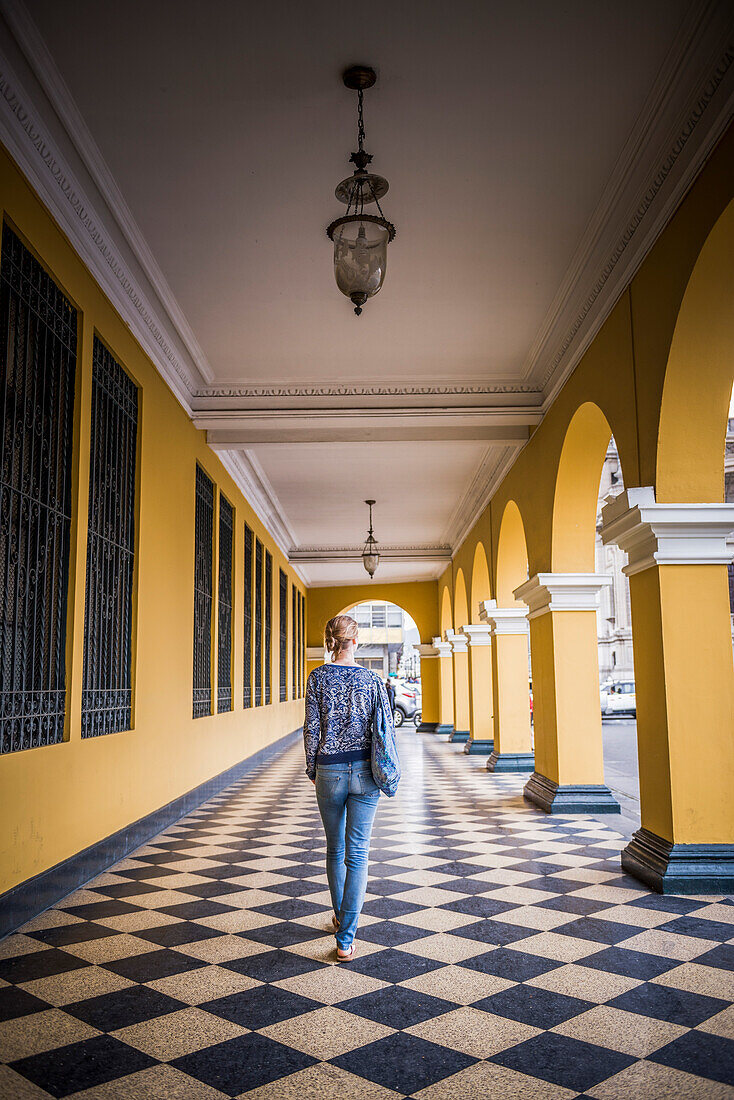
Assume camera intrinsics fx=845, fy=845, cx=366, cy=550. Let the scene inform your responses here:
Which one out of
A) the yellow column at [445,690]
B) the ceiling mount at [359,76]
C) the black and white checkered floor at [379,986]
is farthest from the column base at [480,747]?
the ceiling mount at [359,76]

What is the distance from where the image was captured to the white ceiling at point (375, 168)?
395 cm

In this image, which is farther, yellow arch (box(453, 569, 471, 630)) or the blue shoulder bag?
yellow arch (box(453, 569, 471, 630))

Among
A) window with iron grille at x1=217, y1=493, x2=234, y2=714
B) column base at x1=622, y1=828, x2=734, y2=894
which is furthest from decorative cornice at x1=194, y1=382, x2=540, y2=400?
column base at x1=622, y1=828, x2=734, y2=894

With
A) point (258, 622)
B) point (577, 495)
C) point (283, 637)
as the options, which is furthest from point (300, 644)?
point (577, 495)

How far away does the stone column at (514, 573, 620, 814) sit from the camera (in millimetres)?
7934

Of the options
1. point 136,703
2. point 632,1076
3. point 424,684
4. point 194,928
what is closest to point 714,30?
point 632,1076

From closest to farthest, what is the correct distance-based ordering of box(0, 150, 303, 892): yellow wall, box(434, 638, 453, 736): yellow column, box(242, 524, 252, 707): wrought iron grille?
box(0, 150, 303, 892): yellow wall
box(242, 524, 252, 707): wrought iron grille
box(434, 638, 453, 736): yellow column

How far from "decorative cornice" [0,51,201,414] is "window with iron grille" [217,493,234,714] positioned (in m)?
3.76

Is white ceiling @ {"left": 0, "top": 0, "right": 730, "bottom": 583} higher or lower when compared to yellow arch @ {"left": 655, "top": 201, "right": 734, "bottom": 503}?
higher

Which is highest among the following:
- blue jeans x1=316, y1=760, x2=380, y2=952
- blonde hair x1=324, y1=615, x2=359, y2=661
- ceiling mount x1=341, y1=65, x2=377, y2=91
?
ceiling mount x1=341, y1=65, x2=377, y2=91

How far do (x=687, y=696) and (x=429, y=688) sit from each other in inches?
684

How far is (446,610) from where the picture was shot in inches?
819

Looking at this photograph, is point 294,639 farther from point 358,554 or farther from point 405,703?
point 405,703

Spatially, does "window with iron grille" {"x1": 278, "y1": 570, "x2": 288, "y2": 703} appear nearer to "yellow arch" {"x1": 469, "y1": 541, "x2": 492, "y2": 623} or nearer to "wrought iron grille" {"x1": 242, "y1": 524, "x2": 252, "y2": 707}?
"wrought iron grille" {"x1": 242, "y1": 524, "x2": 252, "y2": 707}
